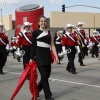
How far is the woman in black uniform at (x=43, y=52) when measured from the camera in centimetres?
632

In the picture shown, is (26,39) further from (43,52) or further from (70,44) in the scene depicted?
(43,52)

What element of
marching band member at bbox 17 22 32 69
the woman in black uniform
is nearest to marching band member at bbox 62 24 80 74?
marching band member at bbox 17 22 32 69

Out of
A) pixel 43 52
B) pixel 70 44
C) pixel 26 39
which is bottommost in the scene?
pixel 70 44

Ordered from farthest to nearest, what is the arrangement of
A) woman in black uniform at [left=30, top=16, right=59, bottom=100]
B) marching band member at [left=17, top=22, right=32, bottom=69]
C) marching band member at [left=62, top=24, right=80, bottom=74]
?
1. marching band member at [left=62, top=24, right=80, bottom=74]
2. marching band member at [left=17, top=22, right=32, bottom=69]
3. woman in black uniform at [left=30, top=16, right=59, bottom=100]

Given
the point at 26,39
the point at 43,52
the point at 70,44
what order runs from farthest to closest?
the point at 70,44 → the point at 26,39 → the point at 43,52

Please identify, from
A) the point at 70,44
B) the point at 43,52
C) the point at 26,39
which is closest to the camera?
the point at 43,52

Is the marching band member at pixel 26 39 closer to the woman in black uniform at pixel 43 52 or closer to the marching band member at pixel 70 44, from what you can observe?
the marching band member at pixel 70 44

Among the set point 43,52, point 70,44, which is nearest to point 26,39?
point 70,44

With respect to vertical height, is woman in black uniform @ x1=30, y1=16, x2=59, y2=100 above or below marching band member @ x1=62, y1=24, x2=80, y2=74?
above

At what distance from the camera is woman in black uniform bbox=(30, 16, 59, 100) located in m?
6.32

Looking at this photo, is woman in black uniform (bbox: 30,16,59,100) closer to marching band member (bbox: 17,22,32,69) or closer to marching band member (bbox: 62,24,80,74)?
marching band member (bbox: 17,22,32,69)

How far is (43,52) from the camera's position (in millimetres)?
6398

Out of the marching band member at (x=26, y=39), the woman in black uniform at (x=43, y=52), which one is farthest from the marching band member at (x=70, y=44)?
the woman in black uniform at (x=43, y=52)

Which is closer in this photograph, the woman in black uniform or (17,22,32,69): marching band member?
the woman in black uniform
